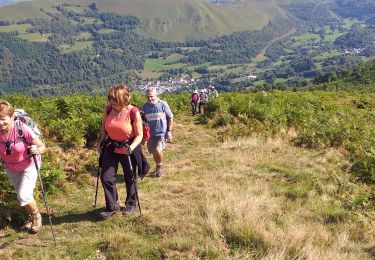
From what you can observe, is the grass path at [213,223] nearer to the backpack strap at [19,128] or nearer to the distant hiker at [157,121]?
the distant hiker at [157,121]

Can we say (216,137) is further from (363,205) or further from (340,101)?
(340,101)

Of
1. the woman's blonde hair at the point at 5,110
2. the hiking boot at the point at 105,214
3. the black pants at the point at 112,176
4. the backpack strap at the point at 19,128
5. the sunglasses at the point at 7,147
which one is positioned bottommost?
the hiking boot at the point at 105,214

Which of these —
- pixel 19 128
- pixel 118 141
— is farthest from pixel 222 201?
pixel 19 128

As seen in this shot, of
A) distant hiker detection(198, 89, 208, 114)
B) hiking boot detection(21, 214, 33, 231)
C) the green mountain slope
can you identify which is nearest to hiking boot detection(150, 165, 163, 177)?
hiking boot detection(21, 214, 33, 231)

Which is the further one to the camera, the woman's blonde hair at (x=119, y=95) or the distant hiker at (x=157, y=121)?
the distant hiker at (x=157, y=121)

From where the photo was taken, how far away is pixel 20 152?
6.10 meters

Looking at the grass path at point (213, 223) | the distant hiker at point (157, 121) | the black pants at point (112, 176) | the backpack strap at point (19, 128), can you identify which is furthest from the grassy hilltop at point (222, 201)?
the backpack strap at point (19, 128)

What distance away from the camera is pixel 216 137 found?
14.8m

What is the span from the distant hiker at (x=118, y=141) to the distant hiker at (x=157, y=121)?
2467mm

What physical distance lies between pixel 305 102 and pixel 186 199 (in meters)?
15.5

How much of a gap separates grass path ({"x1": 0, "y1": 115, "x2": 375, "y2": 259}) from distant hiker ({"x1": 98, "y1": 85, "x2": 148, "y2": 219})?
1.11 ft

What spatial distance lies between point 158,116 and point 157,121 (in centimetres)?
12

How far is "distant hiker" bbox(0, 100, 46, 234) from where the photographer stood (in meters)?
5.97

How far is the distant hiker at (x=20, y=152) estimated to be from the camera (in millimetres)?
5973
